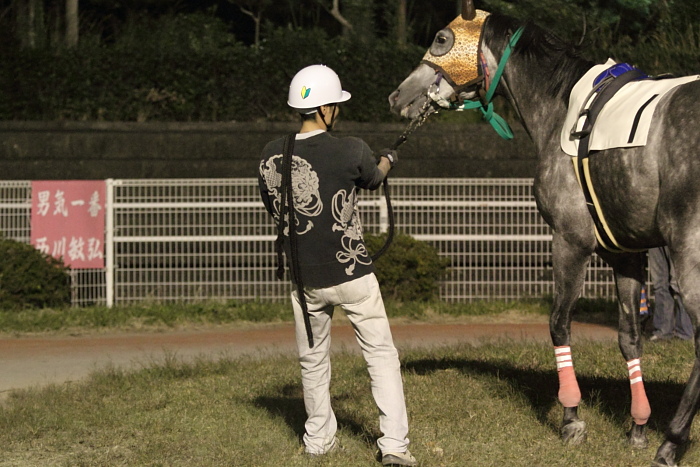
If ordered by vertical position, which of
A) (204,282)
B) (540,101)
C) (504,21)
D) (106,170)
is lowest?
(204,282)

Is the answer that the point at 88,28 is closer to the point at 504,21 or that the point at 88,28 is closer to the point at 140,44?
the point at 140,44

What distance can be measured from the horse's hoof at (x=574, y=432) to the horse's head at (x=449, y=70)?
197 cm

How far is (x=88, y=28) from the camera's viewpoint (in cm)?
1786

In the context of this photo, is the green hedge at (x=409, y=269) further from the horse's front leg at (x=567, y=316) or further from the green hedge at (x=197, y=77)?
the horse's front leg at (x=567, y=316)

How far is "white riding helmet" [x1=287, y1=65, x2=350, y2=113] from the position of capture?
16.8 feet

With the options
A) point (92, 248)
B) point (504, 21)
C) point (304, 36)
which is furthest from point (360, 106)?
point (504, 21)

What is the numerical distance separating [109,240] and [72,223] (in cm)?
46

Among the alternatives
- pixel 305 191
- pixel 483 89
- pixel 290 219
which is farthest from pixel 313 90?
pixel 483 89

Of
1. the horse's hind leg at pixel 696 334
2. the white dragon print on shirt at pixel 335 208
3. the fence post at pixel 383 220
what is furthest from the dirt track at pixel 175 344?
the horse's hind leg at pixel 696 334

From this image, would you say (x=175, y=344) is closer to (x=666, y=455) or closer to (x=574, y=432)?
(x=574, y=432)

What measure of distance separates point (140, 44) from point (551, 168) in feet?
37.2

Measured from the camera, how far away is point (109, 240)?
461 inches

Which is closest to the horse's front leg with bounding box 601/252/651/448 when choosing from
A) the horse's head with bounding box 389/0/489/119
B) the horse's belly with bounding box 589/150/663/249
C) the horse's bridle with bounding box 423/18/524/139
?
the horse's belly with bounding box 589/150/663/249

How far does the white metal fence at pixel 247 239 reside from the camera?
11719 millimetres
